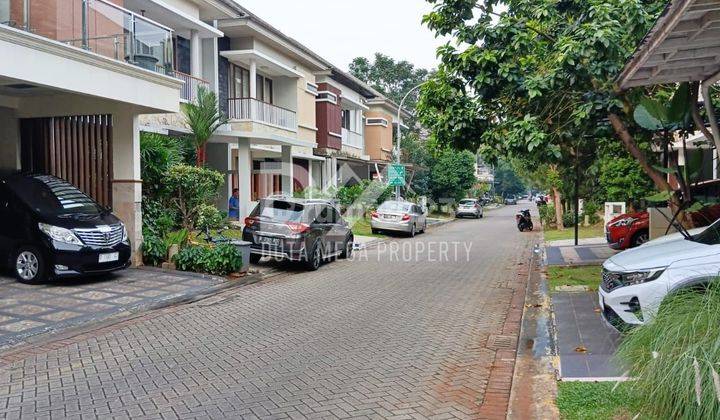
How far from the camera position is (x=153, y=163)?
13594 mm

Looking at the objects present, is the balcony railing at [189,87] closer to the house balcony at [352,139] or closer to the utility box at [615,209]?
the utility box at [615,209]

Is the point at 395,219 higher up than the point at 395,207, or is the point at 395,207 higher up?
the point at 395,207

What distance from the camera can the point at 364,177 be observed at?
128ft

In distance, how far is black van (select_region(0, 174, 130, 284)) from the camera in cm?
1003

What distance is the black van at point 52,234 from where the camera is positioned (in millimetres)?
10031

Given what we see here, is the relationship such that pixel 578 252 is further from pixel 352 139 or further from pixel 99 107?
pixel 352 139

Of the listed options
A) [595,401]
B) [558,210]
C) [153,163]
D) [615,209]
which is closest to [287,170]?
[153,163]

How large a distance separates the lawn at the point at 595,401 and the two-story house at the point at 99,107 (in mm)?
9246

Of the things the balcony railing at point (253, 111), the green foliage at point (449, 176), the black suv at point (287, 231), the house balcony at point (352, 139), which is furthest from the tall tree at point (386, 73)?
the black suv at point (287, 231)

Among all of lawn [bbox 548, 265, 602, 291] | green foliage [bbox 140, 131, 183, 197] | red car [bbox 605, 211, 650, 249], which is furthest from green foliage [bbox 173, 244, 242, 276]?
red car [bbox 605, 211, 650, 249]

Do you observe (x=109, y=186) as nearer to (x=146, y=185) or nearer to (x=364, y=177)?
(x=146, y=185)

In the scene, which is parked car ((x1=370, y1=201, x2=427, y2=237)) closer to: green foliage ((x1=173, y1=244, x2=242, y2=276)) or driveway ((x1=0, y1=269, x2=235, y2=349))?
green foliage ((x1=173, y1=244, x2=242, y2=276))

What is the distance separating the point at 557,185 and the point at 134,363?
23.0 meters

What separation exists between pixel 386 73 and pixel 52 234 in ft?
206
